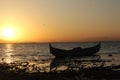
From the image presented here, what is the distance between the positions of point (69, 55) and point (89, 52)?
8730 mm

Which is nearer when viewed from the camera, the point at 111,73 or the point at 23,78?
the point at 23,78

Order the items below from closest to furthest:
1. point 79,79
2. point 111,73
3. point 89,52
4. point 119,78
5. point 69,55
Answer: point 79,79, point 119,78, point 111,73, point 69,55, point 89,52

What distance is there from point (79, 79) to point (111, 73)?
15.1ft

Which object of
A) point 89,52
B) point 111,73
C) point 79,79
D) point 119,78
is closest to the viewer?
point 79,79

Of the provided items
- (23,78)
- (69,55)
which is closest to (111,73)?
(23,78)

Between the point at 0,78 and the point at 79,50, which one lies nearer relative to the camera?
the point at 0,78

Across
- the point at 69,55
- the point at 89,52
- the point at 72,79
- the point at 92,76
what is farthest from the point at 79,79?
the point at 89,52

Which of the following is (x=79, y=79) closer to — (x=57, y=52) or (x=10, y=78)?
(x=10, y=78)

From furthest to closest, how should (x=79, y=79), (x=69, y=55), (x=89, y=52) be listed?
(x=89, y=52) < (x=69, y=55) < (x=79, y=79)

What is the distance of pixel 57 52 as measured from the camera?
6738cm

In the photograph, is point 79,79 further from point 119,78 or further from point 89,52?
point 89,52

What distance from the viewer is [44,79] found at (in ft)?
75.5

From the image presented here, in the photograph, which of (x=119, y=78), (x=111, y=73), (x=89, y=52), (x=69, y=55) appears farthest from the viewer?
(x=89, y=52)

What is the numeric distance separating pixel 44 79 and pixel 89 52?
5166 cm
